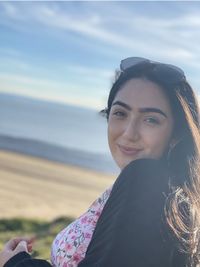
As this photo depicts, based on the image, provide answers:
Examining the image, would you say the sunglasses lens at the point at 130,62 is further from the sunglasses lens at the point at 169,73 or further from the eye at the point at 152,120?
the eye at the point at 152,120

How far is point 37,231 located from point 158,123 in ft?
19.4

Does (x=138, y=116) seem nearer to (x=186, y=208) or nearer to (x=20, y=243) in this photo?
(x=186, y=208)

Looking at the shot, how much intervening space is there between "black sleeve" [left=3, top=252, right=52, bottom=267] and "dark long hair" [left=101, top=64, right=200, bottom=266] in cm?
56

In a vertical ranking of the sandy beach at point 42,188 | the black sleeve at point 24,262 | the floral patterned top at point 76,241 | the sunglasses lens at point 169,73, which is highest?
the sandy beach at point 42,188

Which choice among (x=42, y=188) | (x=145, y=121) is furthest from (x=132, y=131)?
(x=42, y=188)

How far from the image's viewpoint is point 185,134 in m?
2.03

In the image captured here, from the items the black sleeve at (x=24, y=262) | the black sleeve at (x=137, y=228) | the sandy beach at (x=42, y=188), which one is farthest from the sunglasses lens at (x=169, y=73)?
the sandy beach at (x=42, y=188)

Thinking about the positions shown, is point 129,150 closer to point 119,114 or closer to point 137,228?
point 119,114

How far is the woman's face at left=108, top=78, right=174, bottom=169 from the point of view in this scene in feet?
6.59

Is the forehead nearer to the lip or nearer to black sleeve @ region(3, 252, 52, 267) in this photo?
the lip

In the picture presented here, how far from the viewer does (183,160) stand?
1.97 meters

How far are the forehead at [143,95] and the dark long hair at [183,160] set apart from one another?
0.02m

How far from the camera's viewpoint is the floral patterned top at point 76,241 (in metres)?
2.01

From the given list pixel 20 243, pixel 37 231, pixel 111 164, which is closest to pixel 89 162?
pixel 111 164
